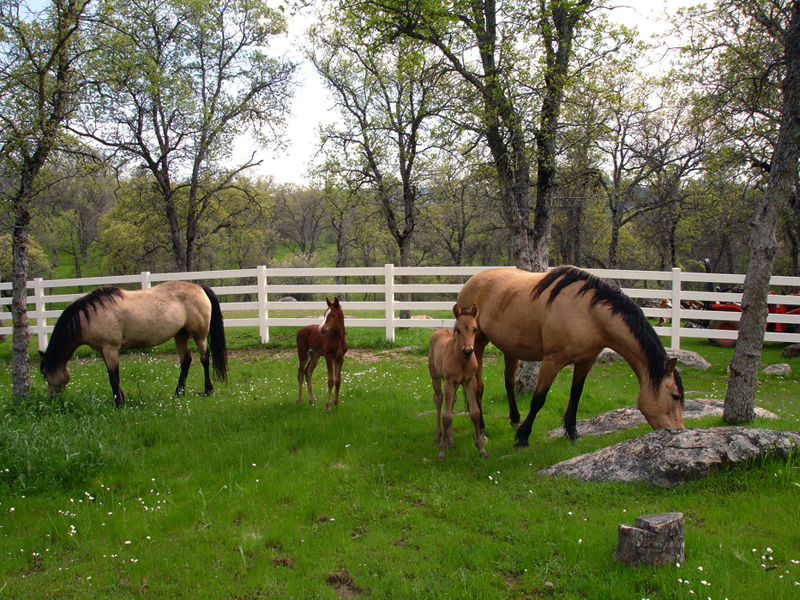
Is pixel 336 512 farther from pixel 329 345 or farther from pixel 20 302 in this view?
pixel 20 302

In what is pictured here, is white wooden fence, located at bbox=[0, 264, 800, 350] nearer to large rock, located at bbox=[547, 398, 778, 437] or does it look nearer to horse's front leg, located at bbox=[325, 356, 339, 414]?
horse's front leg, located at bbox=[325, 356, 339, 414]

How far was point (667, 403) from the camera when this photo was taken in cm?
466

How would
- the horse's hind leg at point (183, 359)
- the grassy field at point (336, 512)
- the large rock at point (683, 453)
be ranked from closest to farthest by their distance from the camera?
the grassy field at point (336, 512), the large rock at point (683, 453), the horse's hind leg at point (183, 359)

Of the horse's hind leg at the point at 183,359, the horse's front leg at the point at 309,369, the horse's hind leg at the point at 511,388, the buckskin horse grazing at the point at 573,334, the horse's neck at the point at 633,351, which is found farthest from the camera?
the horse's hind leg at the point at 183,359

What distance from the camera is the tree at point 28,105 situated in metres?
6.43

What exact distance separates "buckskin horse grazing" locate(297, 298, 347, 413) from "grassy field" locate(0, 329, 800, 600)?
0.58 meters

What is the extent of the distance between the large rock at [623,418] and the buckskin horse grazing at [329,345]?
3.02m

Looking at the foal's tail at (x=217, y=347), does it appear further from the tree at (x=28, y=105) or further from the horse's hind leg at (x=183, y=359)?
the tree at (x=28, y=105)

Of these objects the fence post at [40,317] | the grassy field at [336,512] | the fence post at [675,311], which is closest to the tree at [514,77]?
the grassy field at [336,512]

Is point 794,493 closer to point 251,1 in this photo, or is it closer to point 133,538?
point 133,538

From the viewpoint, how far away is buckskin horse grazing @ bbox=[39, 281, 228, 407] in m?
7.03

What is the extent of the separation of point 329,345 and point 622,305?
380 centimetres

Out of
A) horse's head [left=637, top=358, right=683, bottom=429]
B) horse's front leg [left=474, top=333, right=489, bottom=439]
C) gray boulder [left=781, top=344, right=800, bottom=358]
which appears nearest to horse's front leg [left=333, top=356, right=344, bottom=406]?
horse's front leg [left=474, top=333, right=489, bottom=439]

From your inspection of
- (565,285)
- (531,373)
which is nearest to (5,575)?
(565,285)
